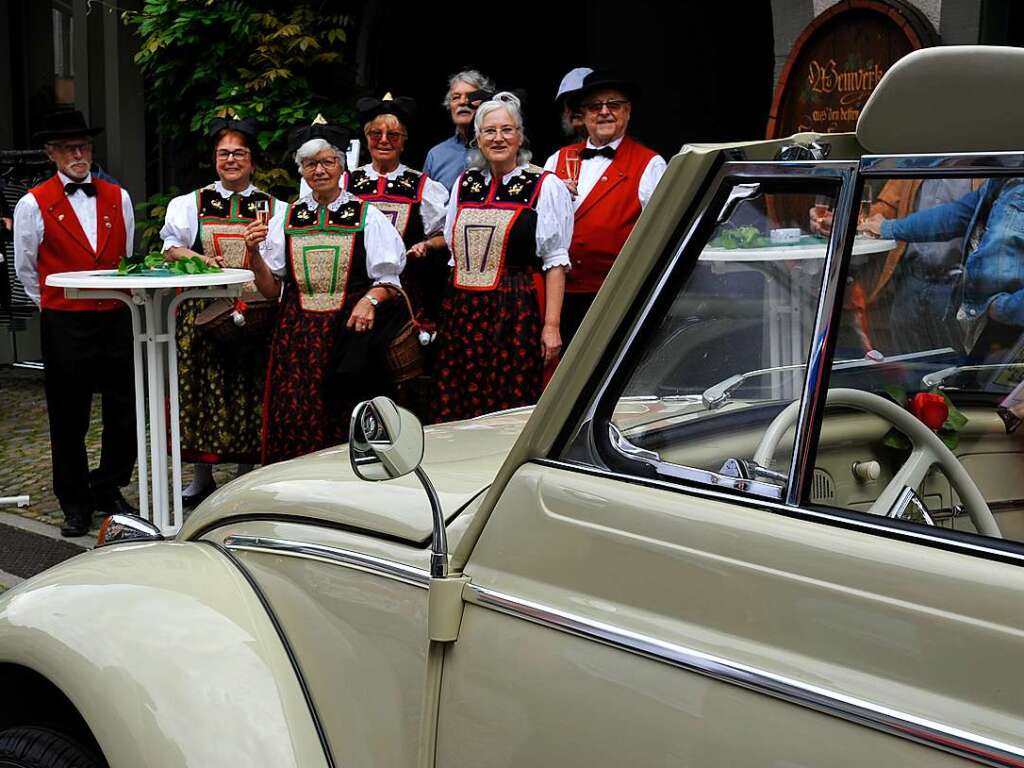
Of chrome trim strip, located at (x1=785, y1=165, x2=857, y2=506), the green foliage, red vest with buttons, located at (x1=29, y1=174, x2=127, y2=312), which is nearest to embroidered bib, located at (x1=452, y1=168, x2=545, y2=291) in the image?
red vest with buttons, located at (x1=29, y1=174, x2=127, y2=312)

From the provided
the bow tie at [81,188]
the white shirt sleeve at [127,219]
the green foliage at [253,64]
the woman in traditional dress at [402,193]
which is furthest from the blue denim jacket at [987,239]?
the green foliage at [253,64]

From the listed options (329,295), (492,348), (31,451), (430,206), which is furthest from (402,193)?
(31,451)

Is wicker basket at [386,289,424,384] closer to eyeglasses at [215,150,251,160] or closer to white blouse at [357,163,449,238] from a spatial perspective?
white blouse at [357,163,449,238]

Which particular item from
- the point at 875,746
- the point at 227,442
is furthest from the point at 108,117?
the point at 875,746

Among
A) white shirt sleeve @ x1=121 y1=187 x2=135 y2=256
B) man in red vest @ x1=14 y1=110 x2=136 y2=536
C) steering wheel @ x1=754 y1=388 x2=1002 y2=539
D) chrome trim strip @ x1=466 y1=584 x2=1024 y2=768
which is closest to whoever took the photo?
chrome trim strip @ x1=466 y1=584 x2=1024 y2=768

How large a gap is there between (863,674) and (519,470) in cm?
61

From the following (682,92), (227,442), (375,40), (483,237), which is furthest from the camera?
(375,40)

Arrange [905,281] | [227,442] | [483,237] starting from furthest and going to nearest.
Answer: [227,442] < [483,237] < [905,281]

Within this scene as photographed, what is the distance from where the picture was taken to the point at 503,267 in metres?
5.67

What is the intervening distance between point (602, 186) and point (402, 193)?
3.77 feet

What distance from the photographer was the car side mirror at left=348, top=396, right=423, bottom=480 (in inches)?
70.1

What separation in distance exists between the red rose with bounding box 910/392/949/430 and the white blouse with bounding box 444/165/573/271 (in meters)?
3.83

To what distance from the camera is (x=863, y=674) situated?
4.58 ft

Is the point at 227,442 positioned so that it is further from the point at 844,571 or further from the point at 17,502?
the point at 844,571
